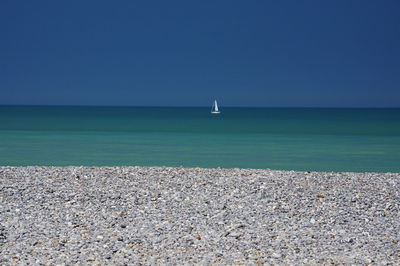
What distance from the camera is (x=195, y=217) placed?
396 inches

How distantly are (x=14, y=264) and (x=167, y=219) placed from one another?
320 centimetres

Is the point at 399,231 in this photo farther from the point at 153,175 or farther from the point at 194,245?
the point at 153,175

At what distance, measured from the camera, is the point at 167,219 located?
995 centimetres

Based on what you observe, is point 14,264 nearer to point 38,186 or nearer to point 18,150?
point 38,186

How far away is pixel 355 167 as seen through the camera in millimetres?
21422

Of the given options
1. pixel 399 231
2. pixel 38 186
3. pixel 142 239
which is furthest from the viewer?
pixel 38 186

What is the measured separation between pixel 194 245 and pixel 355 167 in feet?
47.2

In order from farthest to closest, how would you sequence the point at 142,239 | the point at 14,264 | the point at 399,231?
the point at 399,231 → the point at 142,239 → the point at 14,264

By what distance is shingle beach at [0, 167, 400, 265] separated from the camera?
312 inches

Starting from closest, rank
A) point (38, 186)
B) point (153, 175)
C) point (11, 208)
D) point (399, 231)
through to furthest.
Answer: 1. point (399, 231)
2. point (11, 208)
3. point (38, 186)
4. point (153, 175)

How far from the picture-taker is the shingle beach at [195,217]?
791 cm

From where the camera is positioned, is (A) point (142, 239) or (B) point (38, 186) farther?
(B) point (38, 186)

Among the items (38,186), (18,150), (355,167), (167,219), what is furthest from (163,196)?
(18,150)

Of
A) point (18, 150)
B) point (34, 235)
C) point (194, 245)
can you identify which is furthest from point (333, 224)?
point (18, 150)
